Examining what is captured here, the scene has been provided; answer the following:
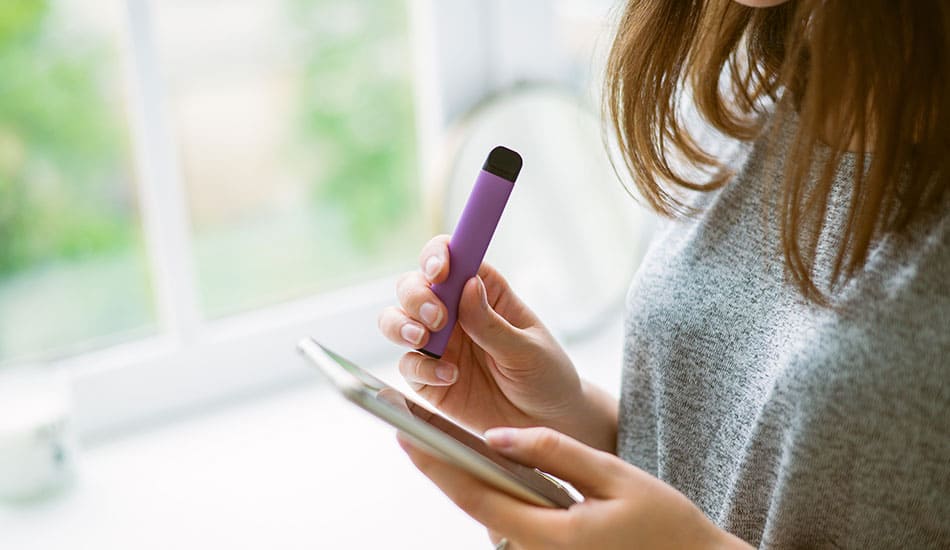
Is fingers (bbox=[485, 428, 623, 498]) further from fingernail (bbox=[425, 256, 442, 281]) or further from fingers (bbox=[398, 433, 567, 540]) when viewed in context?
fingernail (bbox=[425, 256, 442, 281])

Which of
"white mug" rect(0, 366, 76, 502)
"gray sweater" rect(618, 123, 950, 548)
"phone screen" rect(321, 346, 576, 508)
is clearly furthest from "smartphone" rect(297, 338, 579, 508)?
"white mug" rect(0, 366, 76, 502)

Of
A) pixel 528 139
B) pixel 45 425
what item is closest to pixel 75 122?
pixel 45 425

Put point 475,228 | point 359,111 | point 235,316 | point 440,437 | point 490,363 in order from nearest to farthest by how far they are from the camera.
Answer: point 440,437 < point 475,228 < point 490,363 < point 235,316 < point 359,111

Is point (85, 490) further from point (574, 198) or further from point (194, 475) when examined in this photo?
point (574, 198)

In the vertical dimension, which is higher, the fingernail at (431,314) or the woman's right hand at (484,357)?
the fingernail at (431,314)

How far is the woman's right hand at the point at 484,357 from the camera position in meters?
0.54

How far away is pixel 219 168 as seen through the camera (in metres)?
1.07

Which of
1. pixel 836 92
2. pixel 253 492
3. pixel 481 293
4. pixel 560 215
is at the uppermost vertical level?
pixel 836 92

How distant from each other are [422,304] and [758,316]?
185mm

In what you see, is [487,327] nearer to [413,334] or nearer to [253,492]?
[413,334]

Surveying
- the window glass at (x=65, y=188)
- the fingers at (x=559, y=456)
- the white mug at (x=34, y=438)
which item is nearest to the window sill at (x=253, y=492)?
the white mug at (x=34, y=438)

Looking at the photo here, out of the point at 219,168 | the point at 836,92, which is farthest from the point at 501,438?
the point at 219,168

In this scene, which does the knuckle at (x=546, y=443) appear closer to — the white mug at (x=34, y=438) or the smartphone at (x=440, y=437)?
the smartphone at (x=440, y=437)

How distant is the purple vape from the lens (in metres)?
0.50
